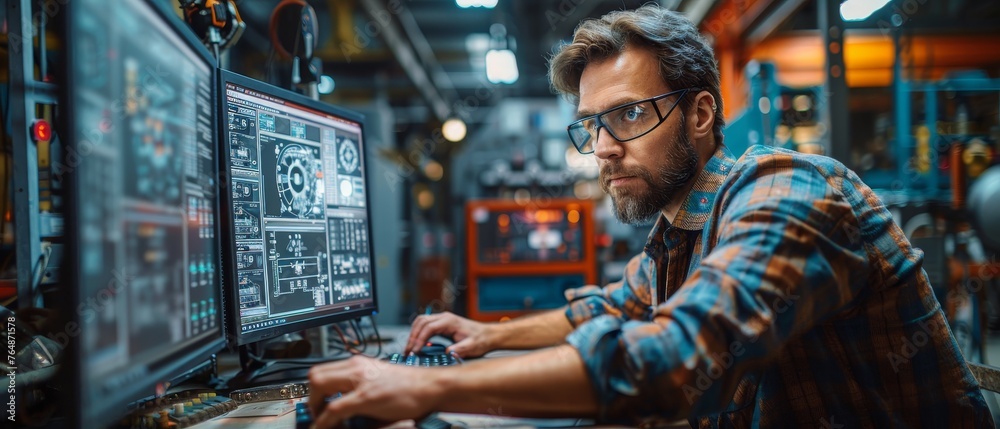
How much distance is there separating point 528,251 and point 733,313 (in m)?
2.76

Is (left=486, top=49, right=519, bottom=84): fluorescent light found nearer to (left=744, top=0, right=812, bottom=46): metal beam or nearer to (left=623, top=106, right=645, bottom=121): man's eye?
(left=744, top=0, right=812, bottom=46): metal beam

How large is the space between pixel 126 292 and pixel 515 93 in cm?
773

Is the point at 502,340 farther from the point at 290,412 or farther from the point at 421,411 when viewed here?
the point at 421,411

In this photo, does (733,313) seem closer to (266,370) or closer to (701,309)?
(701,309)

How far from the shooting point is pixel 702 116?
1.24m

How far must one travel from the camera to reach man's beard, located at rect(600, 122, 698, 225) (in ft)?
3.93

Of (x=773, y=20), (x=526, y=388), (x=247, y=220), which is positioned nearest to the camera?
(x=526, y=388)

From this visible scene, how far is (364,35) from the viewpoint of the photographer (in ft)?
19.9

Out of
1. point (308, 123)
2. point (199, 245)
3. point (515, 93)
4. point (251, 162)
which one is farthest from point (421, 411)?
point (515, 93)

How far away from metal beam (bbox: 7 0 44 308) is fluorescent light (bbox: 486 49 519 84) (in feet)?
11.9
